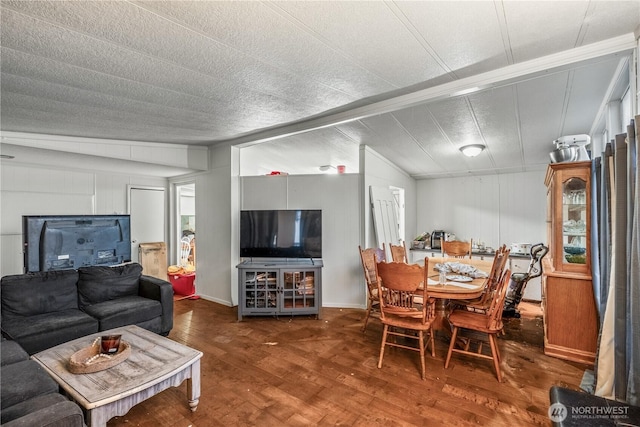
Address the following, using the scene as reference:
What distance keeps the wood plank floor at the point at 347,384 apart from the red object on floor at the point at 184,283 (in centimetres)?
180

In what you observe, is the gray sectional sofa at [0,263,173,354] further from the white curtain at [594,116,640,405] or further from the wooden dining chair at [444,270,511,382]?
the white curtain at [594,116,640,405]

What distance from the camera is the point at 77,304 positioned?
10.4ft

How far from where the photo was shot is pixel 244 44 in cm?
181

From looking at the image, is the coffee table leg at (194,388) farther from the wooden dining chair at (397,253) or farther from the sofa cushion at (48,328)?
the wooden dining chair at (397,253)

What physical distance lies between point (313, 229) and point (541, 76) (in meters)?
2.95

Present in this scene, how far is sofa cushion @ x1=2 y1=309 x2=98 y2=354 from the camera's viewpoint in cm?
251

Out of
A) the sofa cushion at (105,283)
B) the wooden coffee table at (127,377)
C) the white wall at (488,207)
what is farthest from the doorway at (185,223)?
the white wall at (488,207)

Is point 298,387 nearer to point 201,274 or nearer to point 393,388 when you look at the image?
point 393,388

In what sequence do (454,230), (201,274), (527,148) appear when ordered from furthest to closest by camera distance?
1. (454,230)
2. (201,274)
3. (527,148)

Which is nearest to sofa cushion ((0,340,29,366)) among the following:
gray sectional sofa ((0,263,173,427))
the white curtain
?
gray sectional sofa ((0,263,173,427))

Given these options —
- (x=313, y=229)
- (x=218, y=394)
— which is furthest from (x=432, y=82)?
(x=218, y=394)

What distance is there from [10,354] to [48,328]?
1.86 ft

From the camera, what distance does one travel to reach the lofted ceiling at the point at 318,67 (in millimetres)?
1542

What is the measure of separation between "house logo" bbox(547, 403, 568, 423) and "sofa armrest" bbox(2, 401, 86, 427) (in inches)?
95.2
